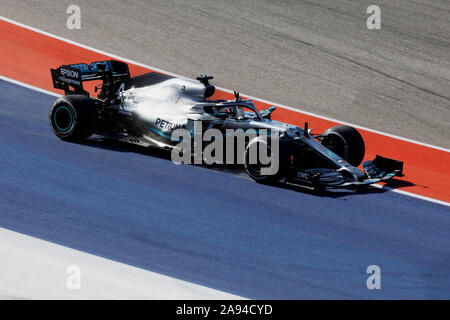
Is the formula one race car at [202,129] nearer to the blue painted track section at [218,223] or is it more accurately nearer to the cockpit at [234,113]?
the cockpit at [234,113]

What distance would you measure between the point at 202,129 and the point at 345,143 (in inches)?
92.4

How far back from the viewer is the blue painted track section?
8.48 metres

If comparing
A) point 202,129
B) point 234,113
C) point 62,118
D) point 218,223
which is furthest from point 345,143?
point 62,118

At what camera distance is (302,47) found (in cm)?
1814

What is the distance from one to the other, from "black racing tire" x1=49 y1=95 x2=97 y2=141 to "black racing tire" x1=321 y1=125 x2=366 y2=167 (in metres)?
3.78

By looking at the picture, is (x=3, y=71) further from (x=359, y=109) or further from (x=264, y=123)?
(x=359, y=109)

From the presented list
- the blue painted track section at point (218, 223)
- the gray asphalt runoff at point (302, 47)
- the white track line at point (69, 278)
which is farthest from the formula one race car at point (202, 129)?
the gray asphalt runoff at point (302, 47)

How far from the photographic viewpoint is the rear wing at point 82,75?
41.0 ft

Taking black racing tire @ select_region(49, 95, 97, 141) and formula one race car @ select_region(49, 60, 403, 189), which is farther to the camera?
black racing tire @ select_region(49, 95, 97, 141)

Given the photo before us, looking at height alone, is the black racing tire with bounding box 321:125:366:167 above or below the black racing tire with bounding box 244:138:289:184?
above

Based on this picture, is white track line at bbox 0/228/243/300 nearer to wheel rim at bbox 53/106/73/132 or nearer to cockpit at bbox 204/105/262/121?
wheel rim at bbox 53/106/73/132

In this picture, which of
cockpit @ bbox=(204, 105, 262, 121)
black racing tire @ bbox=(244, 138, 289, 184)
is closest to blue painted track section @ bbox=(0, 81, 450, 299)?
black racing tire @ bbox=(244, 138, 289, 184)

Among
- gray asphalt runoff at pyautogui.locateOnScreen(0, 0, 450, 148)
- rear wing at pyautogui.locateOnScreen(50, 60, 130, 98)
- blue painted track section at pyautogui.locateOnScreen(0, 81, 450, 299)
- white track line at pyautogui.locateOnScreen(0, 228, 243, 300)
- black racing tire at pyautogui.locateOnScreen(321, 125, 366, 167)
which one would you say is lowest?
white track line at pyautogui.locateOnScreen(0, 228, 243, 300)

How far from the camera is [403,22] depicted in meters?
19.9
